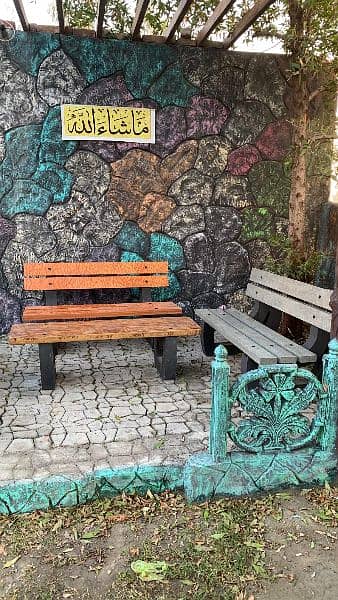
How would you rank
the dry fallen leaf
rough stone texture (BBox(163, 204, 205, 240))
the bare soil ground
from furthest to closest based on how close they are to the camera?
1. rough stone texture (BBox(163, 204, 205, 240))
2. the dry fallen leaf
3. the bare soil ground

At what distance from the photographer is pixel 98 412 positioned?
3.58m

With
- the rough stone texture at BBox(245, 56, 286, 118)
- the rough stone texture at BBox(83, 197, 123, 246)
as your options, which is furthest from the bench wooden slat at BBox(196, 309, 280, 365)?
the rough stone texture at BBox(245, 56, 286, 118)

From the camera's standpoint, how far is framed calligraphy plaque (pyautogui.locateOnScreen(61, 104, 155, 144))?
5.15 m

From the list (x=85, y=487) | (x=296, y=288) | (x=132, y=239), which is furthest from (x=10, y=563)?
(x=132, y=239)

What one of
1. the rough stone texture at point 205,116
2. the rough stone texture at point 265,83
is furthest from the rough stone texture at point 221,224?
the rough stone texture at point 265,83

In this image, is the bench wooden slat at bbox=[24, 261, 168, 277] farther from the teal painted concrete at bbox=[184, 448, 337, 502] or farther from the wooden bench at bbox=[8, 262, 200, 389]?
the teal painted concrete at bbox=[184, 448, 337, 502]

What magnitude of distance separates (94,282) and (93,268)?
0.53ft

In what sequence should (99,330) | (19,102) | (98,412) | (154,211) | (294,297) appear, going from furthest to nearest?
(154,211) < (19,102) < (294,297) < (99,330) < (98,412)

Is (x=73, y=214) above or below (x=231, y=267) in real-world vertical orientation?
above

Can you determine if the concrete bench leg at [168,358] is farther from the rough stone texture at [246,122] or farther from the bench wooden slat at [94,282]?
the rough stone texture at [246,122]

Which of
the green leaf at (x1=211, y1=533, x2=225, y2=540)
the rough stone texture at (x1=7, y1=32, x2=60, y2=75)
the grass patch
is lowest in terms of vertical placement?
the grass patch

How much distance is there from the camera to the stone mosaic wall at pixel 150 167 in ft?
16.7

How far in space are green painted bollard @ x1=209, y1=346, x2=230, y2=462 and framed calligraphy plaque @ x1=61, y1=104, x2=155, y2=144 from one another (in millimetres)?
3428

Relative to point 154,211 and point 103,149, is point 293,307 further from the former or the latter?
point 103,149
